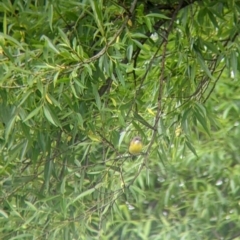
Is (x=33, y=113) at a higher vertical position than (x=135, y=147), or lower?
higher

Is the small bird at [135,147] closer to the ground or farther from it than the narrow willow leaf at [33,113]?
closer to the ground

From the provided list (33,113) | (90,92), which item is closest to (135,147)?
(90,92)

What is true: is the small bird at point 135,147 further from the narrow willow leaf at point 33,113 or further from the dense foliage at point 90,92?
the narrow willow leaf at point 33,113

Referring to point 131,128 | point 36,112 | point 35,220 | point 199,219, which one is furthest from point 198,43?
point 199,219

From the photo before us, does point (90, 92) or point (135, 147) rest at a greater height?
point (90, 92)

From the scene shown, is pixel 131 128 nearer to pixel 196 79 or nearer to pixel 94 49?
pixel 196 79

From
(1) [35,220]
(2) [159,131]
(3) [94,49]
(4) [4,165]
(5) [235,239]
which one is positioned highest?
(3) [94,49]

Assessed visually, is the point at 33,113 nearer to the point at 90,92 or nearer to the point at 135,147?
the point at 90,92

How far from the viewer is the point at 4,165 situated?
188 centimetres

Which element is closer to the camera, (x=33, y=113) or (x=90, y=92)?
(x=33, y=113)

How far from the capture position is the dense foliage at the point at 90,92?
1.54 meters

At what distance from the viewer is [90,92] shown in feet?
5.58

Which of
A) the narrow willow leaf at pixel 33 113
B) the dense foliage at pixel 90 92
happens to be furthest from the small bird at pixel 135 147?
the narrow willow leaf at pixel 33 113

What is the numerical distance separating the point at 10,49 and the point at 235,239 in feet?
6.18
